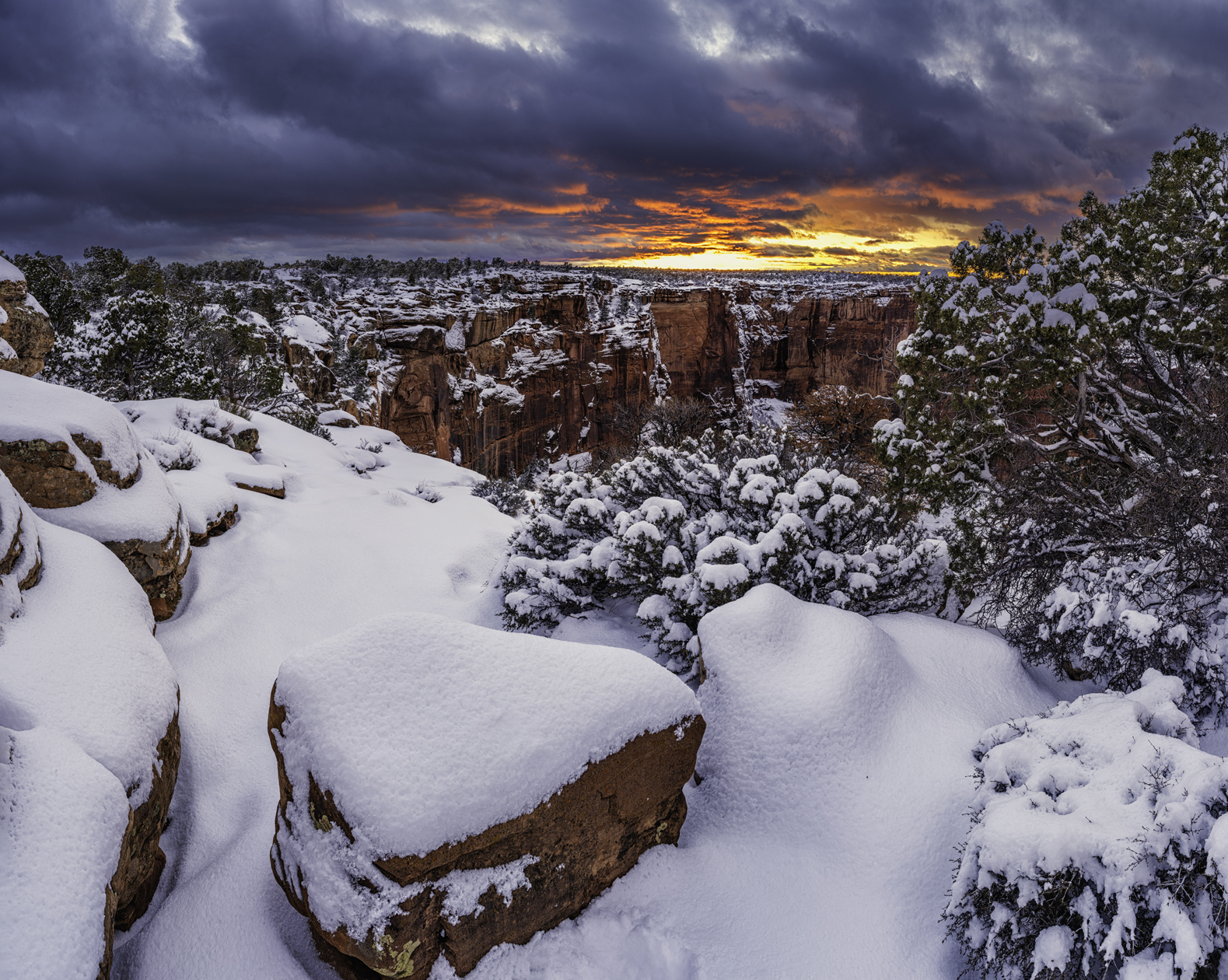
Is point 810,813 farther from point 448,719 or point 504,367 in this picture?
point 504,367

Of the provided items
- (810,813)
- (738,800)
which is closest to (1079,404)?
(810,813)

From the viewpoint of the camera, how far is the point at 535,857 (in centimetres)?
331

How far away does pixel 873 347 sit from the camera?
50469 millimetres

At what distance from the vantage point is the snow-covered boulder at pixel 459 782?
9.70ft

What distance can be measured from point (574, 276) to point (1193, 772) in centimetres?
5151

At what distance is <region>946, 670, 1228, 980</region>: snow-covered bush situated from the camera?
2641 millimetres

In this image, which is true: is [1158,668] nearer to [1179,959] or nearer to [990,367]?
[1179,959]

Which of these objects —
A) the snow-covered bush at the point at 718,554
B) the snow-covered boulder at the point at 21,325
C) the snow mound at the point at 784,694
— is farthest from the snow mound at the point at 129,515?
the snow mound at the point at 784,694

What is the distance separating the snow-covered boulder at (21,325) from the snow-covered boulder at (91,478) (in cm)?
355

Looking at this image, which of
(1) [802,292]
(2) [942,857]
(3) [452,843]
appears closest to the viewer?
(3) [452,843]

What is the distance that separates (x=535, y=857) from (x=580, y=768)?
48 centimetres

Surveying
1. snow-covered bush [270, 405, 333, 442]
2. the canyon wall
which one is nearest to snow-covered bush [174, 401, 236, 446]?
snow-covered bush [270, 405, 333, 442]

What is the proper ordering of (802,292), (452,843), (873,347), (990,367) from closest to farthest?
1. (452,843)
2. (990,367)
3. (873,347)
4. (802,292)

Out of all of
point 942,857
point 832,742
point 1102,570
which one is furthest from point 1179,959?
point 1102,570
